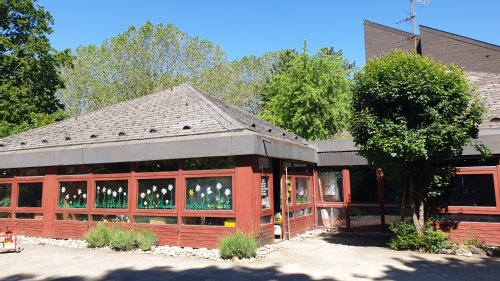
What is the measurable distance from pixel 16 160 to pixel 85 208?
12.1 ft

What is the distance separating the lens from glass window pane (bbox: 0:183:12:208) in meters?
15.1

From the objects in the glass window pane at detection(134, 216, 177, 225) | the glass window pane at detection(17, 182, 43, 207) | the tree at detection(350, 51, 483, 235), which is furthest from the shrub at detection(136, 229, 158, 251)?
the tree at detection(350, 51, 483, 235)

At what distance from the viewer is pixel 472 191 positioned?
11.7 metres

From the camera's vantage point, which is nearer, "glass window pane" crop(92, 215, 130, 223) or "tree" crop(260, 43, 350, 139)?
"glass window pane" crop(92, 215, 130, 223)

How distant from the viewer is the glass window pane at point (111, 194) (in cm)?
1271

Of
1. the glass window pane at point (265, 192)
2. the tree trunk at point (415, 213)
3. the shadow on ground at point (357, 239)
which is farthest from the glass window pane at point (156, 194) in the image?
the tree trunk at point (415, 213)

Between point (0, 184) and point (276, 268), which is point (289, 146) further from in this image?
point (0, 184)

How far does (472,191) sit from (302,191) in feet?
18.3

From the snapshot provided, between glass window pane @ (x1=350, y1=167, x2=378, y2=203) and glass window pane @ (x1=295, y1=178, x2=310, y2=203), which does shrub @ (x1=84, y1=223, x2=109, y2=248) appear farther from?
glass window pane @ (x1=350, y1=167, x2=378, y2=203)

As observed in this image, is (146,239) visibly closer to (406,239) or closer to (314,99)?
(406,239)

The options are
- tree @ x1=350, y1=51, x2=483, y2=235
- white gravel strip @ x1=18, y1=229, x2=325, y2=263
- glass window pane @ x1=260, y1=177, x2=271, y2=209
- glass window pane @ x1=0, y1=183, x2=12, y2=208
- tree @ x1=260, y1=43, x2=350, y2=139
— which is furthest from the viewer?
tree @ x1=260, y1=43, x2=350, y2=139

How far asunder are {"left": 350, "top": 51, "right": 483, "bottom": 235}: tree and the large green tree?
2269 cm

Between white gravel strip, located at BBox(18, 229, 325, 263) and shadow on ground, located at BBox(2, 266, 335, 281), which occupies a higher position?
white gravel strip, located at BBox(18, 229, 325, 263)

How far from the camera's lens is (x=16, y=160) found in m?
14.6
